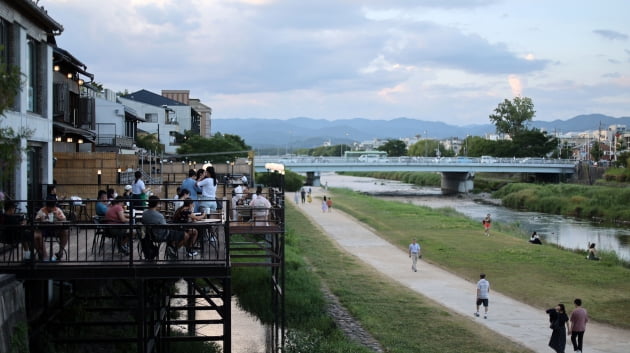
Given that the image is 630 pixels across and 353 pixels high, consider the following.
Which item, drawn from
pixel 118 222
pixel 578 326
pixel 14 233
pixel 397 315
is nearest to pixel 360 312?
pixel 397 315

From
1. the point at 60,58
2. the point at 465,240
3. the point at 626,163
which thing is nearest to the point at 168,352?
the point at 60,58

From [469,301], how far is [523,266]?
7723mm

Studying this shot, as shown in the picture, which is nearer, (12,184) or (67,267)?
(67,267)

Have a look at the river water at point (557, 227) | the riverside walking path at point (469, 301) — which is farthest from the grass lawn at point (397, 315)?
the river water at point (557, 227)

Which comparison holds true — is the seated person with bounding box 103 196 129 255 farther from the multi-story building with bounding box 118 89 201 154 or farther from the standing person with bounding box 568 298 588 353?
the multi-story building with bounding box 118 89 201 154

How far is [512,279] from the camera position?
87.7 feet

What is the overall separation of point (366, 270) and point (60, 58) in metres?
14.3

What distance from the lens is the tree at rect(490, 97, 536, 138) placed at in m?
135

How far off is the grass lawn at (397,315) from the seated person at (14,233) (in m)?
9.20

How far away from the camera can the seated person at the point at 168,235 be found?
11.2 metres

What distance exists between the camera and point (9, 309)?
989 centimetres

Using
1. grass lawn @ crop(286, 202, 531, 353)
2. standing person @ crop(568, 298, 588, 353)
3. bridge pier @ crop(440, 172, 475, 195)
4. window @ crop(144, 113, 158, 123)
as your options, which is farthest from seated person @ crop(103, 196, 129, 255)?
bridge pier @ crop(440, 172, 475, 195)

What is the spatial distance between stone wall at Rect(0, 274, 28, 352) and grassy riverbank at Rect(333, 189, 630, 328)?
628 inches

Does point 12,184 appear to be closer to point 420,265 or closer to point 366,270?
point 366,270
